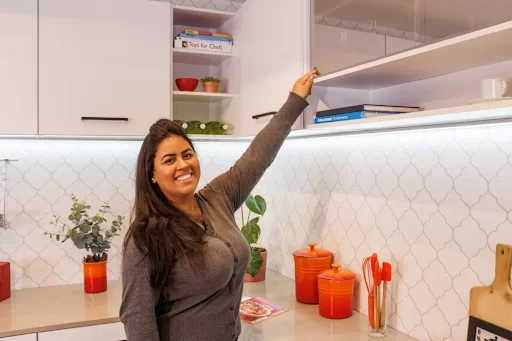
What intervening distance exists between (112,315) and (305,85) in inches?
49.1

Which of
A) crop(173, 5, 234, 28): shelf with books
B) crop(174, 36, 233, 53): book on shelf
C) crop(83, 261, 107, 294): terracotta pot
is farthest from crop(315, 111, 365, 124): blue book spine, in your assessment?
crop(83, 261, 107, 294): terracotta pot

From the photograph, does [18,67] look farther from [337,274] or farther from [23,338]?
[337,274]

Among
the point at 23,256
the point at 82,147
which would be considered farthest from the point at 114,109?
the point at 23,256

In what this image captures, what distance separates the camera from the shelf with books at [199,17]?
8.06 feet

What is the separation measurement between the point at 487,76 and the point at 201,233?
95 centimetres

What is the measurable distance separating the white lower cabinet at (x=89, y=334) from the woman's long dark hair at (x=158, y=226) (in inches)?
32.4

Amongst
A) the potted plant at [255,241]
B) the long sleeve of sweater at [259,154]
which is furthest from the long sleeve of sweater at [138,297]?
the potted plant at [255,241]

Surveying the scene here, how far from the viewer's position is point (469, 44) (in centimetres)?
117

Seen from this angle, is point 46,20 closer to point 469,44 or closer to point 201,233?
point 201,233

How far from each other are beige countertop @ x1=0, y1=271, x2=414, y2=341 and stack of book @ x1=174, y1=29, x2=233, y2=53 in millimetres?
1205

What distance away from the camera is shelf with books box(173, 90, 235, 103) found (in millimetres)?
2469

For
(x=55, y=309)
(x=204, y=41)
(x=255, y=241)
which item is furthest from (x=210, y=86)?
(x=55, y=309)

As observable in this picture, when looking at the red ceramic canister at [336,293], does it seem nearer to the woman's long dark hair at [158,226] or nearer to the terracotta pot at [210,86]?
the woman's long dark hair at [158,226]

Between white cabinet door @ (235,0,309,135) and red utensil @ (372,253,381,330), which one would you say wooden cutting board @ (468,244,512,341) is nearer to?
red utensil @ (372,253,381,330)
